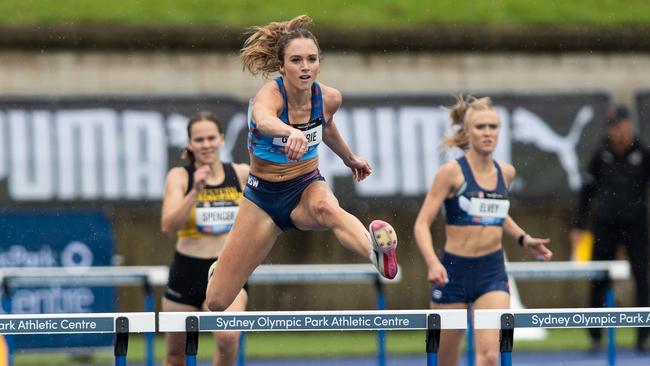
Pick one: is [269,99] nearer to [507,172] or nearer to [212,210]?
[212,210]

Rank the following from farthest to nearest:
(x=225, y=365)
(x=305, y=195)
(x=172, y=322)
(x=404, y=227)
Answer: (x=404, y=227)
(x=225, y=365)
(x=305, y=195)
(x=172, y=322)

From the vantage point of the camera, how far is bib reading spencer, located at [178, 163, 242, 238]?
361 inches

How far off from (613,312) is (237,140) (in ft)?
27.4

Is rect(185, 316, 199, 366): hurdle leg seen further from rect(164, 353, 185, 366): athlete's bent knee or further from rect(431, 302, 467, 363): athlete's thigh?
rect(431, 302, 467, 363): athlete's thigh

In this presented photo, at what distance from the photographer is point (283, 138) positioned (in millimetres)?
A: 7512

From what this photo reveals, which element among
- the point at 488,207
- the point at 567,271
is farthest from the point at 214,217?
the point at 567,271

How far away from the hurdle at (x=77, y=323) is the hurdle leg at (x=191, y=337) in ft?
0.57

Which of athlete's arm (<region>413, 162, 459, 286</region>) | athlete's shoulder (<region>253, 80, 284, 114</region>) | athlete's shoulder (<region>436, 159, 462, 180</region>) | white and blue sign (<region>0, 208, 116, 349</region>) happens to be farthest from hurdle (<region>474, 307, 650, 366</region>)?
white and blue sign (<region>0, 208, 116, 349</region>)

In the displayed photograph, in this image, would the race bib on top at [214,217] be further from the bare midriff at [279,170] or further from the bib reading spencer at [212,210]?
the bare midriff at [279,170]

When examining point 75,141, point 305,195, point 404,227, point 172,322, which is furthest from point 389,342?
point 172,322

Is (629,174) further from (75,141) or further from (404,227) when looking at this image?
(75,141)

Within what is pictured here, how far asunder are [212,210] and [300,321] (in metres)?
→ 2.62

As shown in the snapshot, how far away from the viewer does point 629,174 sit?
14.0m

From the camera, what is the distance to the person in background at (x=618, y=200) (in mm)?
13742
